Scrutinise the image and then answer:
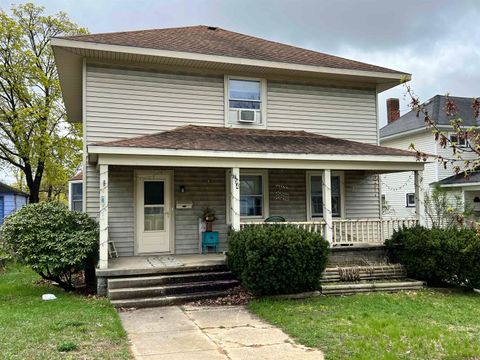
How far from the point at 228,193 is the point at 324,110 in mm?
3887

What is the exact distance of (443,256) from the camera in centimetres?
878

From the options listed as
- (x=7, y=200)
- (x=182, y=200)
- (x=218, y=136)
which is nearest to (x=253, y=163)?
(x=218, y=136)

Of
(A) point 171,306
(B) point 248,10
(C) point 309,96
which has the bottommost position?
(A) point 171,306

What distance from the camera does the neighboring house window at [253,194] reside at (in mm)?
11289

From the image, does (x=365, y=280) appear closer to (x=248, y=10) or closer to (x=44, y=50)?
(x=248, y=10)

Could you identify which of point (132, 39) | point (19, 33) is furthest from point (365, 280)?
point (19, 33)

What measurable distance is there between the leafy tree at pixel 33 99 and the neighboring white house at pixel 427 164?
54.3ft

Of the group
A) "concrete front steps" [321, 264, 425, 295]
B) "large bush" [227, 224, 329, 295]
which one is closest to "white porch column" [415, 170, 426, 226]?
"concrete front steps" [321, 264, 425, 295]

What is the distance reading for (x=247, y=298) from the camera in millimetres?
7949

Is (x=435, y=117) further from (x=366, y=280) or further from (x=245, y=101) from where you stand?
(x=366, y=280)

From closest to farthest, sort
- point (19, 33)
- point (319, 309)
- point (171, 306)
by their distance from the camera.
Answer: point (319, 309), point (171, 306), point (19, 33)

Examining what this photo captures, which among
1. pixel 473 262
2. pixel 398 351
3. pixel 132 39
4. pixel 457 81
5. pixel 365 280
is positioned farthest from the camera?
pixel 457 81

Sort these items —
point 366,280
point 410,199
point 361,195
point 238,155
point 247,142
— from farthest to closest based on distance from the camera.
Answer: point 410,199, point 361,195, point 247,142, point 366,280, point 238,155

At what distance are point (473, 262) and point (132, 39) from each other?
31.5 feet
